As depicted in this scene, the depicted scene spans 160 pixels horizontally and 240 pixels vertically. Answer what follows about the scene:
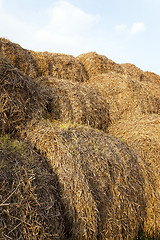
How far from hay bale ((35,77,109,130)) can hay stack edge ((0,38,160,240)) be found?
0.02m

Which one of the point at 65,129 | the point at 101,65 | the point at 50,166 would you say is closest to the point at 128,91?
the point at 101,65

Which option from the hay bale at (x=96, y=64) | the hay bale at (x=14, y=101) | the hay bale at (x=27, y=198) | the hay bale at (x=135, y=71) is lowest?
the hay bale at (x=27, y=198)

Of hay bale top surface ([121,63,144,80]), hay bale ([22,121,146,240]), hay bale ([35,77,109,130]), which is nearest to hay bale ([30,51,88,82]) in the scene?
hay bale ([35,77,109,130])

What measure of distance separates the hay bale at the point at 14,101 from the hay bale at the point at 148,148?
1.46 metres

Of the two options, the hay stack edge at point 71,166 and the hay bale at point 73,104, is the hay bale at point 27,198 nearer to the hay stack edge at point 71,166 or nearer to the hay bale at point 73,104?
the hay stack edge at point 71,166

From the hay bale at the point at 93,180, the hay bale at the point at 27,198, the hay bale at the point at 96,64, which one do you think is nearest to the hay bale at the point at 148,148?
the hay bale at the point at 93,180

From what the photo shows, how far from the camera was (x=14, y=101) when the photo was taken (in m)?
2.94

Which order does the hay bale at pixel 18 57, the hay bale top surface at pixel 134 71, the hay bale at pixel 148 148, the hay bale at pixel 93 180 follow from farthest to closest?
the hay bale top surface at pixel 134 71 → the hay bale at pixel 18 57 → the hay bale at pixel 148 148 → the hay bale at pixel 93 180

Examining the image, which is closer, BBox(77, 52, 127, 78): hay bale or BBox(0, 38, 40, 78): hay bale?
BBox(0, 38, 40, 78): hay bale

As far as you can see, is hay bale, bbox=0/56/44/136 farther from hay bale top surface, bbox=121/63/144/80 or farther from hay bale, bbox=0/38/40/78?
hay bale top surface, bbox=121/63/144/80

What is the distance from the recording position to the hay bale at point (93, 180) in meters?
2.29

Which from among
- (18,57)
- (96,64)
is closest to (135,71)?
(96,64)

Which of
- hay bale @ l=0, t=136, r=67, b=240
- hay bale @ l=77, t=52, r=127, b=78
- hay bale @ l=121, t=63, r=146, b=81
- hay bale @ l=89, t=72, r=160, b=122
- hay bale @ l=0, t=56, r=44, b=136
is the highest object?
hay bale @ l=121, t=63, r=146, b=81

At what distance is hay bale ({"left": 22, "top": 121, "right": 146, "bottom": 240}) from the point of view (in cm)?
229
